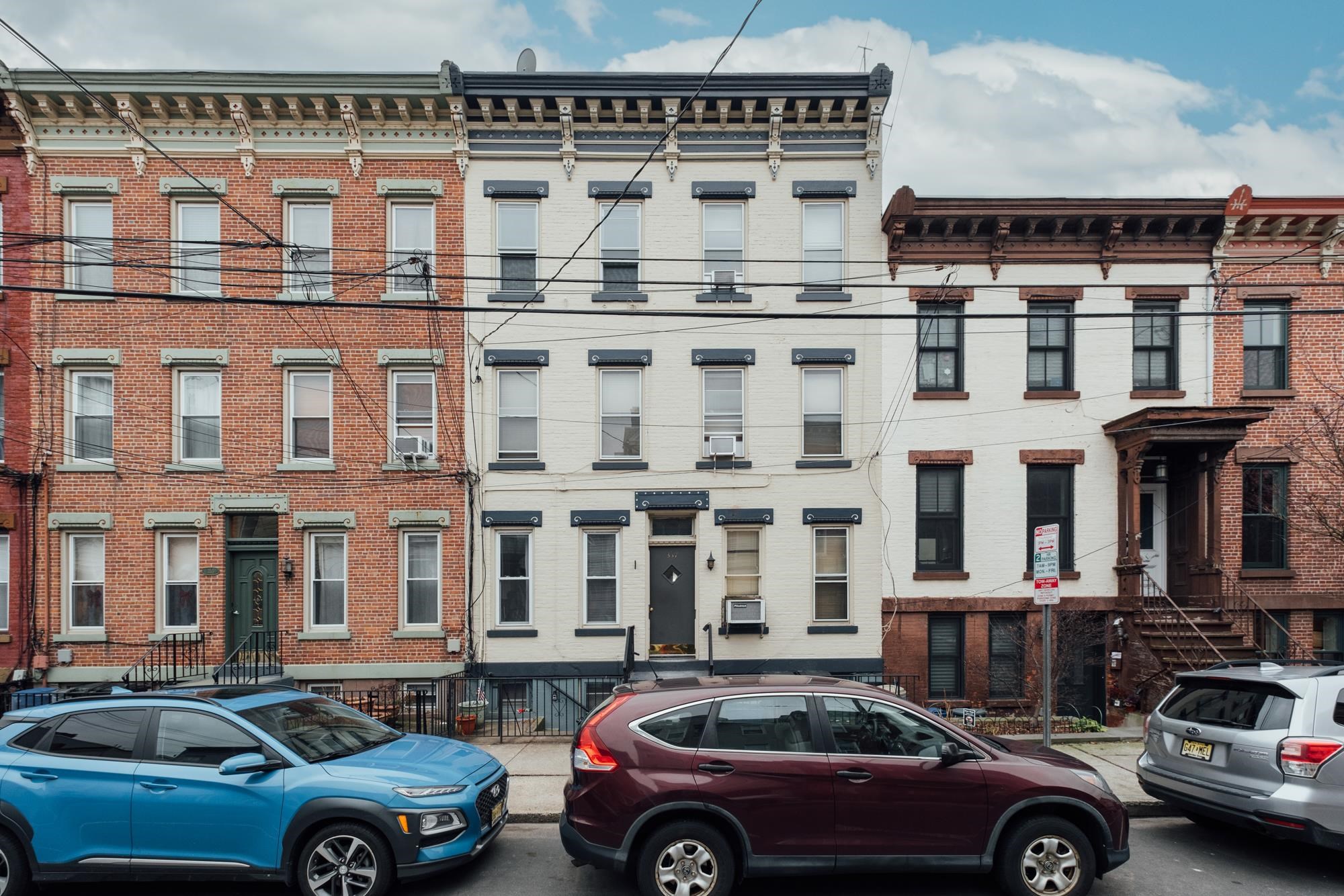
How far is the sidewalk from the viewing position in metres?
8.26

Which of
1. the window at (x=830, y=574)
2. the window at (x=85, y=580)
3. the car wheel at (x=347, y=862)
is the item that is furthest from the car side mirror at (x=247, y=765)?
the window at (x=85, y=580)

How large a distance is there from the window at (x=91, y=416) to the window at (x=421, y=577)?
5.75 meters

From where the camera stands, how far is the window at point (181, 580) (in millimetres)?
14203

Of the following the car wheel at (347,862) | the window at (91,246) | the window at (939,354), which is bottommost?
the car wheel at (347,862)

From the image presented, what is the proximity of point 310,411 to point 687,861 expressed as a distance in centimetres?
1161

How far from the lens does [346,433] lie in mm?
14320

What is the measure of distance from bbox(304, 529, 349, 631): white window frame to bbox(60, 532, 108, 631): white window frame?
3574 millimetres

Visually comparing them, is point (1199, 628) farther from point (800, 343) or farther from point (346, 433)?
point (346, 433)

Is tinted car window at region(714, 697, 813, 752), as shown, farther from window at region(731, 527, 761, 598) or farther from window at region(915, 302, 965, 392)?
window at region(915, 302, 965, 392)

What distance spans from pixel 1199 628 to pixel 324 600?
1556 centimetres

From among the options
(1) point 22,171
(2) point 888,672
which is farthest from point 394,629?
(1) point 22,171

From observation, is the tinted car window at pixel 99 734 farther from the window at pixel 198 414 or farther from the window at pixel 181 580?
the window at pixel 198 414

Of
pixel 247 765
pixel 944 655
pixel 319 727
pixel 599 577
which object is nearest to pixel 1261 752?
pixel 944 655

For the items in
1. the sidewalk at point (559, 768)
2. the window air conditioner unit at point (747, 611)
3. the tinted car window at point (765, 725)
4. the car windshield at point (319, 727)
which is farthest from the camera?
the window air conditioner unit at point (747, 611)
